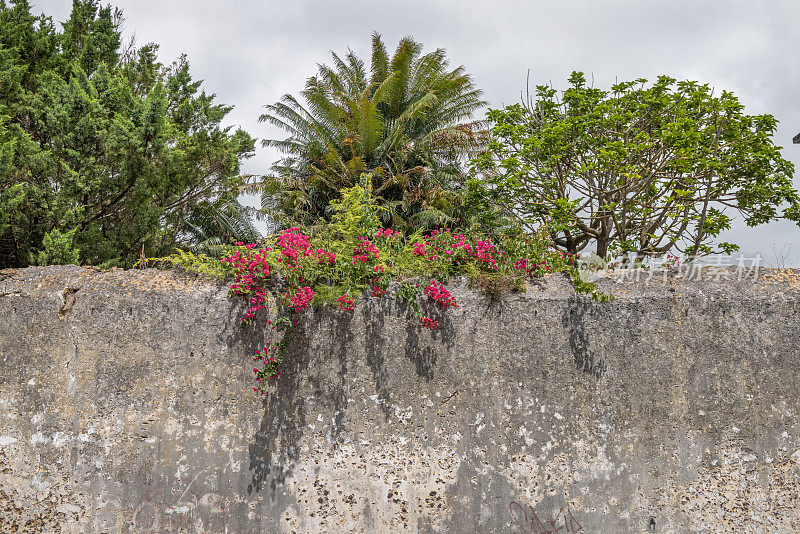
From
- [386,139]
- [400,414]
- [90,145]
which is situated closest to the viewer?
[400,414]

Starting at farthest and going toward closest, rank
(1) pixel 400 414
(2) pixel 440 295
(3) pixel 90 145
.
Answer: (3) pixel 90 145 → (2) pixel 440 295 → (1) pixel 400 414

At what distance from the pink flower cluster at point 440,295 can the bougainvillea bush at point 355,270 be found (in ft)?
0.03

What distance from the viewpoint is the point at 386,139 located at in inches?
613

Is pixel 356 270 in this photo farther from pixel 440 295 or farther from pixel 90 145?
pixel 90 145

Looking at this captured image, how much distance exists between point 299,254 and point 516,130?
5.83m

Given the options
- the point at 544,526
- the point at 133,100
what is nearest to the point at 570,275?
the point at 544,526

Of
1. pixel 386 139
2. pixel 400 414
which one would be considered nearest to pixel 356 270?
pixel 400 414

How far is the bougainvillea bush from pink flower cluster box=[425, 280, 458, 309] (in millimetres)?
10

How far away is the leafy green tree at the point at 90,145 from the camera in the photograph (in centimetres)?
727

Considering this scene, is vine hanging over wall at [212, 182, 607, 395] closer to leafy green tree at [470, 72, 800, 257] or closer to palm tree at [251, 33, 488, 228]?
leafy green tree at [470, 72, 800, 257]

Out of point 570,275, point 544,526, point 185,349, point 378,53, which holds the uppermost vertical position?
point 378,53

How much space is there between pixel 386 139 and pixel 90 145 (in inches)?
355

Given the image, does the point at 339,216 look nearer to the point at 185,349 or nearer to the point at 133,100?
the point at 185,349

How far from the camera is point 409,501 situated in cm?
534
